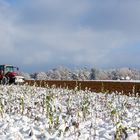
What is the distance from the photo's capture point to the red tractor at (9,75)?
3194 centimetres

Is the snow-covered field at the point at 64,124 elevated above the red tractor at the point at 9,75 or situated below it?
below

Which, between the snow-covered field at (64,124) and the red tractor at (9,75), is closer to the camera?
the snow-covered field at (64,124)

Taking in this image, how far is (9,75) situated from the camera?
107 feet

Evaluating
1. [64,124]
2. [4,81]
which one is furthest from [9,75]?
[64,124]

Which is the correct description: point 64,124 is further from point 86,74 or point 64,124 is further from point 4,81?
point 86,74

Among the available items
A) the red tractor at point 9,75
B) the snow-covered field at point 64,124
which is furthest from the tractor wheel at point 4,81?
the snow-covered field at point 64,124

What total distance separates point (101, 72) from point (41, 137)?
5417 cm

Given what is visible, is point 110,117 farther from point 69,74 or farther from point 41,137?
point 69,74

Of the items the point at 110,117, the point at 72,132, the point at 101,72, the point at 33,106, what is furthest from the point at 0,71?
the point at 101,72

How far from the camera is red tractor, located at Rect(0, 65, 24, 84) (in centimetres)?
3194

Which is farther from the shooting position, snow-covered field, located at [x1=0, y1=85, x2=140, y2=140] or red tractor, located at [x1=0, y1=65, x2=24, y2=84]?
red tractor, located at [x1=0, y1=65, x2=24, y2=84]

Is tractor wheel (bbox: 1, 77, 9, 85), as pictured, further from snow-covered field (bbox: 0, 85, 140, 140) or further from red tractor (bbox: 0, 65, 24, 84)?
snow-covered field (bbox: 0, 85, 140, 140)

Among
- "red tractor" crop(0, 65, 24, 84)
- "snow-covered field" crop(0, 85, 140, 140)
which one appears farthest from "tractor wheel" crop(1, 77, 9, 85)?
"snow-covered field" crop(0, 85, 140, 140)

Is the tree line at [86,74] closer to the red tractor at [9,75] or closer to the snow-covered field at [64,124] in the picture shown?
the red tractor at [9,75]
